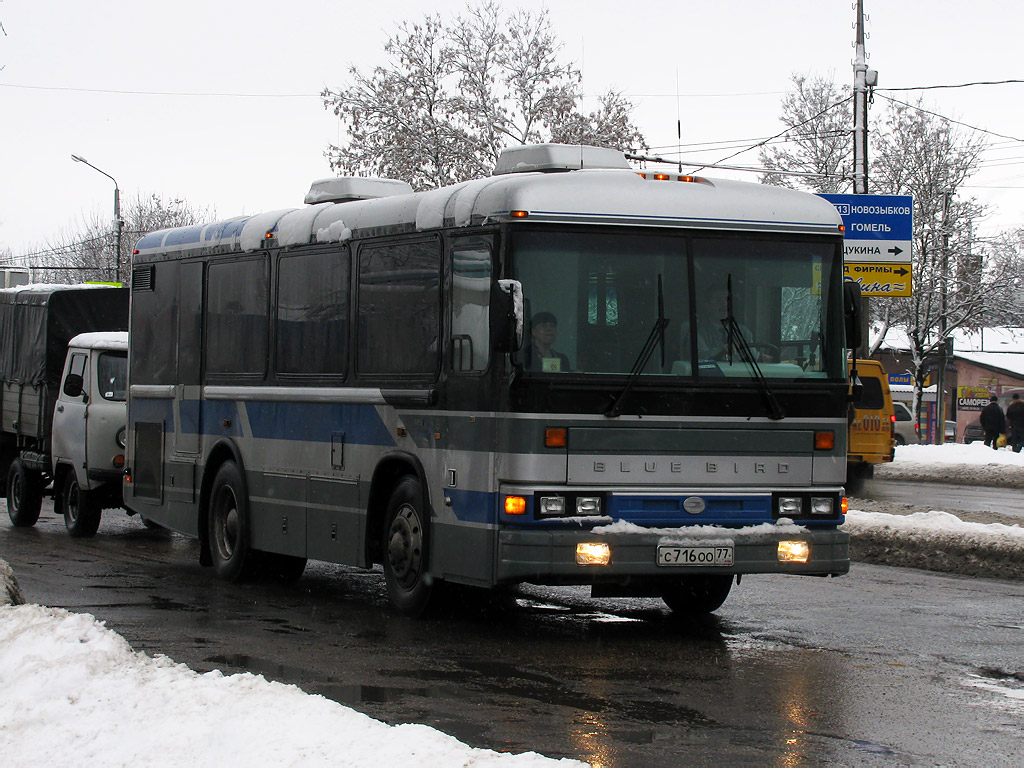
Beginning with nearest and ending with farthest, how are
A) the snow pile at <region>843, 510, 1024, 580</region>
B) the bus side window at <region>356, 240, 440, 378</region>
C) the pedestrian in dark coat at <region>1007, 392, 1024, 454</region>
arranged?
1. the bus side window at <region>356, 240, 440, 378</region>
2. the snow pile at <region>843, 510, 1024, 580</region>
3. the pedestrian in dark coat at <region>1007, 392, 1024, 454</region>

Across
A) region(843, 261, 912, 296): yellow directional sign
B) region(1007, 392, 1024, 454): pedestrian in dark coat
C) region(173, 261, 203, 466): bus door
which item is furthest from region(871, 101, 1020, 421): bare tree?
region(173, 261, 203, 466): bus door

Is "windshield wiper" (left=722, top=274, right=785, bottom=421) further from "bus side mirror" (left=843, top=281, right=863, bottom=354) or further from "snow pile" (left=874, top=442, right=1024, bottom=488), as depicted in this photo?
"snow pile" (left=874, top=442, right=1024, bottom=488)

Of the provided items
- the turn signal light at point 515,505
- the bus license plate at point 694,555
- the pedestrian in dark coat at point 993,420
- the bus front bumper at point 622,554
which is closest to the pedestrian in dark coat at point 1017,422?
the pedestrian in dark coat at point 993,420

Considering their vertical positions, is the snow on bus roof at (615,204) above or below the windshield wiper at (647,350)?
above

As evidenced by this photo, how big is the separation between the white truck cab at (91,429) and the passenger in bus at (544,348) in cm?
866

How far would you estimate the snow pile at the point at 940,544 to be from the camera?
1416 centimetres

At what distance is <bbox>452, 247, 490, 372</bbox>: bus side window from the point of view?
9.49m

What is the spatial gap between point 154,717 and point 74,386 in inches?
451

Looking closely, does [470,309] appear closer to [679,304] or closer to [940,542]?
[679,304]

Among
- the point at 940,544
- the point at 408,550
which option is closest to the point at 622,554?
the point at 408,550

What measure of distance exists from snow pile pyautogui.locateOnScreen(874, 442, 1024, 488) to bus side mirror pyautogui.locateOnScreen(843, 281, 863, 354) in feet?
69.6

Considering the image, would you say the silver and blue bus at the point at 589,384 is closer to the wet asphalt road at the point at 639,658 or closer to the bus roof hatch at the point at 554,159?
the bus roof hatch at the point at 554,159

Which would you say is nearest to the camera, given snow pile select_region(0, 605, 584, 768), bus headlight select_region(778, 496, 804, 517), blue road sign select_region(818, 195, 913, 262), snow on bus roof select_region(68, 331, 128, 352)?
snow pile select_region(0, 605, 584, 768)

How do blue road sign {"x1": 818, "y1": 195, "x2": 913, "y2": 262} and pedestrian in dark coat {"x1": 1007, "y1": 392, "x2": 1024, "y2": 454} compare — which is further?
pedestrian in dark coat {"x1": 1007, "y1": 392, "x2": 1024, "y2": 454}
